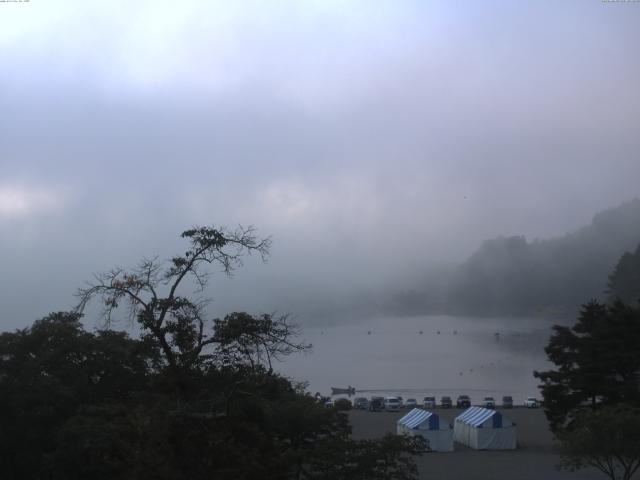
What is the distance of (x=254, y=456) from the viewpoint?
798 centimetres

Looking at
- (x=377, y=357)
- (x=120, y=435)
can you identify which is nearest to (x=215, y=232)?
(x=120, y=435)

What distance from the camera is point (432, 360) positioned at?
109625 mm

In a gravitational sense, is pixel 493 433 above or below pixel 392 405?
below

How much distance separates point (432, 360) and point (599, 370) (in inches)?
3238

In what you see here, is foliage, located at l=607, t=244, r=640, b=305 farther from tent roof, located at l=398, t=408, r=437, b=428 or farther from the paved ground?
tent roof, located at l=398, t=408, r=437, b=428

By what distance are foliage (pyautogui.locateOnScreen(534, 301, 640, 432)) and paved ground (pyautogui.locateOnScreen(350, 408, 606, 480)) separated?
178 centimetres

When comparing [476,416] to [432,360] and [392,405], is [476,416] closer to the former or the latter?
[392,405]

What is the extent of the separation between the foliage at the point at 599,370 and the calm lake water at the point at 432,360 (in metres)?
31.4

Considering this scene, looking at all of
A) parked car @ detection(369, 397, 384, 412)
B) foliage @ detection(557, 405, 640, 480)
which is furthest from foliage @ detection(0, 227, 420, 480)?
parked car @ detection(369, 397, 384, 412)

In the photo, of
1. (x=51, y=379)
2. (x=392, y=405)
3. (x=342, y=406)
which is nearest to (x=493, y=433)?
(x=342, y=406)

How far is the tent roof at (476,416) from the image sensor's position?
32625 mm

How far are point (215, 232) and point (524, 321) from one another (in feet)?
580

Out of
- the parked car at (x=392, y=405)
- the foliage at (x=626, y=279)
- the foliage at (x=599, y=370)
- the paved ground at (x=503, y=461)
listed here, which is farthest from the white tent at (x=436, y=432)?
the foliage at (x=626, y=279)

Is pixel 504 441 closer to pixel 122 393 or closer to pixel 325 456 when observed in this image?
pixel 122 393
